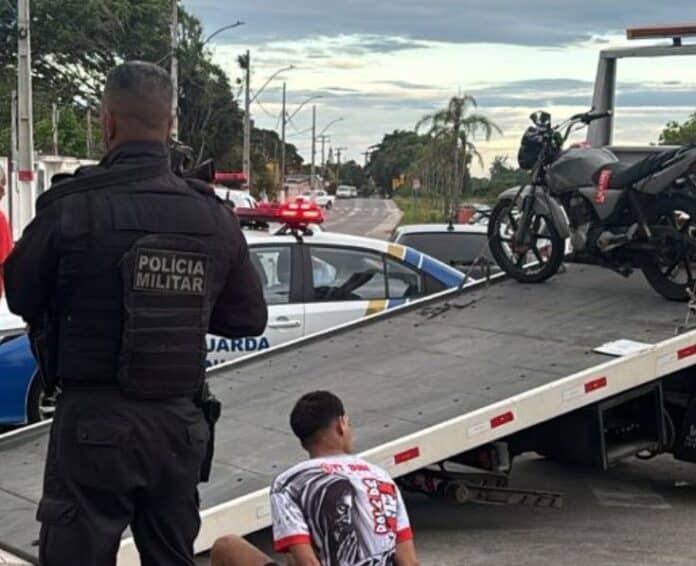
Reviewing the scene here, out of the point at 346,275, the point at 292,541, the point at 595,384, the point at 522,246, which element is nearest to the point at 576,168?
the point at 522,246

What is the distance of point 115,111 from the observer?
3.15m

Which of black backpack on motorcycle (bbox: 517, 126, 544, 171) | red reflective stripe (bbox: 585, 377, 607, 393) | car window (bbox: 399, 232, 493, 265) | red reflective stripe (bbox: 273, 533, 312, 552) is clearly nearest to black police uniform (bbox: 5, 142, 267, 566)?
red reflective stripe (bbox: 273, 533, 312, 552)

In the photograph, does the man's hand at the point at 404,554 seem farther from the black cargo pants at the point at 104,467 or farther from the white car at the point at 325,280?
the white car at the point at 325,280

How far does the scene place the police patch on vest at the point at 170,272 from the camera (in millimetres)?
3043

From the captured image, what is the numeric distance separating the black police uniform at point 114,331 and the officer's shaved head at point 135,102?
38 millimetres

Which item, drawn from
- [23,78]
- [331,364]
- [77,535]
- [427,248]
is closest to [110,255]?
[77,535]

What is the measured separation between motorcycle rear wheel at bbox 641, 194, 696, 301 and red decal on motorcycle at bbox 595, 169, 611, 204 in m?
0.42

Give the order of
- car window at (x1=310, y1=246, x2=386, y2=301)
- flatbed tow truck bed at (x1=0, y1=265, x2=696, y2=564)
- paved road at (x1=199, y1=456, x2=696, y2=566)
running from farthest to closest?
car window at (x1=310, y1=246, x2=386, y2=301)
paved road at (x1=199, y1=456, x2=696, y2=566)
flatbed tow truck bed at (x1=0, y1=265, x2=696, y2=564)

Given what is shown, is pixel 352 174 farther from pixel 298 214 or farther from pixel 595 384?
pixel 595 384

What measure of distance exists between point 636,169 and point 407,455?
127 inches

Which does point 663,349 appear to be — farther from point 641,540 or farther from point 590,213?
point 590,213

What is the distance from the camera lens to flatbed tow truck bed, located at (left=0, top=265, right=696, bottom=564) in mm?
5426

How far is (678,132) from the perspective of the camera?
31.0 ft

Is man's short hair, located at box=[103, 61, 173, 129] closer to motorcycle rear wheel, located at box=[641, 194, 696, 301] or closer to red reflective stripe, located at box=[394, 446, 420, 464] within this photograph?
red reflective stripe, located at box=[394, 446, 420, 464]
